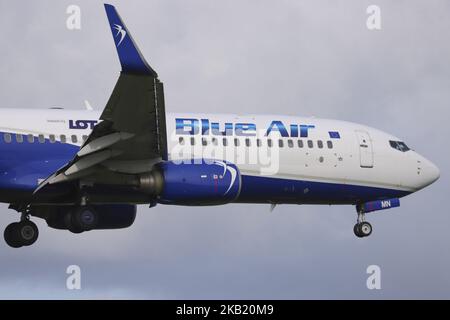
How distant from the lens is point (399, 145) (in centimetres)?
3688

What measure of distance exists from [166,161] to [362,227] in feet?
26.3

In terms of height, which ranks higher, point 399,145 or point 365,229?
point 399,145

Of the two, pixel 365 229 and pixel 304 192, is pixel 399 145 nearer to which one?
pixel 365 229

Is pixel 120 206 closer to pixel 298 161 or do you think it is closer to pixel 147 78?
pixel 298 161

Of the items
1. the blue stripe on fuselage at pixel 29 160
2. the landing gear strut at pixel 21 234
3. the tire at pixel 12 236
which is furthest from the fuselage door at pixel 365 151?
the tire at pixel 12 236

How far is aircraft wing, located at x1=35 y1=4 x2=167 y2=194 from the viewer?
26.6 meters

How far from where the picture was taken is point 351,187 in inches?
1389

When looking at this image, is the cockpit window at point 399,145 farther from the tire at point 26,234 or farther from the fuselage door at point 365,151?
the tire at point 26,234

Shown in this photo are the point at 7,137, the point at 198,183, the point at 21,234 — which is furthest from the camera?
the point at 21,234

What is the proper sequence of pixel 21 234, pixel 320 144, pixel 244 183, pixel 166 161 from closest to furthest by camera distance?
pixel 166 161 → pixel 244 183 → pixel 21 234 → pixel 320 144

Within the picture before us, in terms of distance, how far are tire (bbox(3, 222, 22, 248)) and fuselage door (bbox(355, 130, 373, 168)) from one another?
417 inches

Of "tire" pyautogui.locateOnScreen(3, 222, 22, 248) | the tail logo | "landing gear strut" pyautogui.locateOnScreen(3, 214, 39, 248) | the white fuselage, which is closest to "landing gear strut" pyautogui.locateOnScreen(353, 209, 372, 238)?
the white fuselage

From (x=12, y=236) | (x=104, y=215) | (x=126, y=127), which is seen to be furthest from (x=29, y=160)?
(x=104, y=215)

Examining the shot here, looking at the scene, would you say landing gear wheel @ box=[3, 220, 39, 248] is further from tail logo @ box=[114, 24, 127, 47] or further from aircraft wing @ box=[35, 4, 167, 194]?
tail logo @ box=[114, 24, 127, 47]
